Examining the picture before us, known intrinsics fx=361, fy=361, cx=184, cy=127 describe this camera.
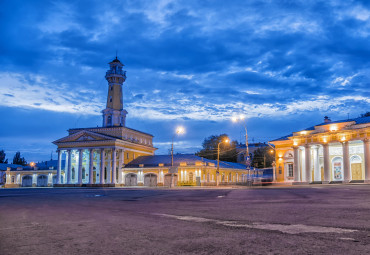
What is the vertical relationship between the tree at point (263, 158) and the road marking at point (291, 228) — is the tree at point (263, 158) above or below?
above

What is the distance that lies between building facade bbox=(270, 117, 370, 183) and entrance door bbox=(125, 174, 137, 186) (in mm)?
31699

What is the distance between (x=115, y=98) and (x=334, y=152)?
5047 cm

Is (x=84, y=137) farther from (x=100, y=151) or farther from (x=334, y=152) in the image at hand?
(x=334, y=152)

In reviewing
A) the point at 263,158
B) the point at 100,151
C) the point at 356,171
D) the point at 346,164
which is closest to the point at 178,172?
the point at 100,151

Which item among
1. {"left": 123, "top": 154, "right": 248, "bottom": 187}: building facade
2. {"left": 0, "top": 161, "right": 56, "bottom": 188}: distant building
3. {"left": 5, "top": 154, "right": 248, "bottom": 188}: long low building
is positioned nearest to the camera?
{"left": 123, "top": 154, "right": 248, "bottom": 187}: building facade

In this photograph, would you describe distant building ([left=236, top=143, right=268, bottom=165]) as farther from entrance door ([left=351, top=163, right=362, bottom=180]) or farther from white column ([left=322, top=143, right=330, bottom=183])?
white column ([left=322, top=143, right=330, bottom=183])

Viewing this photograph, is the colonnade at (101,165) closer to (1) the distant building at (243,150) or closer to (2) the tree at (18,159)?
(1) the distant building at (243,150)

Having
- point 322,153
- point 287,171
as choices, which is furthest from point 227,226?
point 287,171

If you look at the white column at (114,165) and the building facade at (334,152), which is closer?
the building facade at (334,152)

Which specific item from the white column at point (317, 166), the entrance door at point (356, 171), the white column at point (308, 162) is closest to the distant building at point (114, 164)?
the white column at point (308, 162)

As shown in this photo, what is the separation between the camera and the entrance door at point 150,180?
6969 cm

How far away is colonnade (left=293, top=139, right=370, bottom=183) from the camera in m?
44.8

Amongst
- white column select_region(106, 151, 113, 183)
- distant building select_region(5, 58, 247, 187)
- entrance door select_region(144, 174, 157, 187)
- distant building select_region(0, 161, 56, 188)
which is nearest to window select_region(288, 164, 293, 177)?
distant building select_region(5, 58, 247, 187)

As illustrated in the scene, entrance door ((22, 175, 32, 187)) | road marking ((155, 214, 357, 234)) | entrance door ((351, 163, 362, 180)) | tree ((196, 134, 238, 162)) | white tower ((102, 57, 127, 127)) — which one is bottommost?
entrance door ((22, 175, 32, 187))
